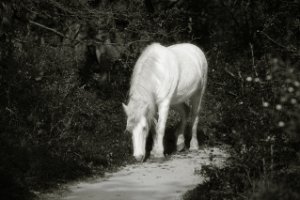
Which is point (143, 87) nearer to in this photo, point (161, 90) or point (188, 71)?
point (161, 90)

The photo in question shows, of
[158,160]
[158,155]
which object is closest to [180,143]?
[158,155]

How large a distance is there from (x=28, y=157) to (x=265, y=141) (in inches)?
127

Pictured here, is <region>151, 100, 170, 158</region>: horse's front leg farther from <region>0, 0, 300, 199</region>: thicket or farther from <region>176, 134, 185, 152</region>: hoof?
<region>176, 134, 185, 152</region>: hoof

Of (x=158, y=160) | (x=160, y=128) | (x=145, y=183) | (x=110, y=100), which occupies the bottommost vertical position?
(x=145, y=183)

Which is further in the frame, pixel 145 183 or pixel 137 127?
pixel 137 127

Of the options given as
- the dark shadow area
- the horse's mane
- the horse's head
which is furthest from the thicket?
the horse's mane

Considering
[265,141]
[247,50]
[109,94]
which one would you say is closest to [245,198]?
[265,141]

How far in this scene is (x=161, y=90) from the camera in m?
10.0

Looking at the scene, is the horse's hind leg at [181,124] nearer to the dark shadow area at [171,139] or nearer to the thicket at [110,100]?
the dark shadow area at [171,139]

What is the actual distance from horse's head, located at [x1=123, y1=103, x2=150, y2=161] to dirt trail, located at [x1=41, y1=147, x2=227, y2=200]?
262 millimetres

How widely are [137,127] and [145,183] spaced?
125 cm

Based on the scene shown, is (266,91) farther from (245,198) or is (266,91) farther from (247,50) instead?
(247,50)

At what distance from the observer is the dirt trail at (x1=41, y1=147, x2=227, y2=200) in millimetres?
7380

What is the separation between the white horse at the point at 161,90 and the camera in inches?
362
